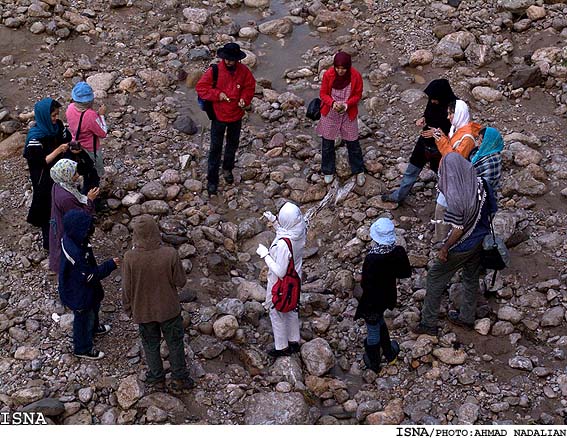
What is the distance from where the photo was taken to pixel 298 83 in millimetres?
9797

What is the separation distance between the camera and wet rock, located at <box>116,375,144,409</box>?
5.35m

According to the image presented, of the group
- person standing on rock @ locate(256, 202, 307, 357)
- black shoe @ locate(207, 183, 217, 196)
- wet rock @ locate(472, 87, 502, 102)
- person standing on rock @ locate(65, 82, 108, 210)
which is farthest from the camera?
wet rock @ locate(472, 87, 502, 102)

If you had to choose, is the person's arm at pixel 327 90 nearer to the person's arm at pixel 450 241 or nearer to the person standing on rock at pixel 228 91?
the person standing on rock at pixel 228 91

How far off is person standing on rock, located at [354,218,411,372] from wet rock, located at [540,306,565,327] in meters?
1.45

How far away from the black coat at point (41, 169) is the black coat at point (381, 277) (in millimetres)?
3145

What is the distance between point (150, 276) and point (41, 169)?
205 cm

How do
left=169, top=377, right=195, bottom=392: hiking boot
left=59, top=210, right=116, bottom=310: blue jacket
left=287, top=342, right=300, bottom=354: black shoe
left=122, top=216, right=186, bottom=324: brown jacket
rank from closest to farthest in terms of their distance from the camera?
1. left=122, top=216, right=186, bottom=324: brown jacket
2. left=59, top=210, right=116, bottom=310: blue jacket
3. left=169, top=377, right=195, bottom=392: hiking boot
4. left=287, top=342, right=300, bottom=354: black shoe

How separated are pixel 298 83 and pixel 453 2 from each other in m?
2.97

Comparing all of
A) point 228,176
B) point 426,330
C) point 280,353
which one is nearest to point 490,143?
point 426,330

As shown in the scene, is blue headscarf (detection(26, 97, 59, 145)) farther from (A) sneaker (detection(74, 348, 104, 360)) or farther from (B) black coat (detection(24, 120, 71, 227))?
(A) sneaker (detection(74, 348, 104, 360))

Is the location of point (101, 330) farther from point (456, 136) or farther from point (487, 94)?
point (487, 94)

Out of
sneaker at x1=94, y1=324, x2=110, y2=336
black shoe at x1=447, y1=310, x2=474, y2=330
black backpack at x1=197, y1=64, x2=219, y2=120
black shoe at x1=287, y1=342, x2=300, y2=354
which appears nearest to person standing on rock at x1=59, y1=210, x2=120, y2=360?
sneaker at x1=94, y1=324, x2=110, y2=336

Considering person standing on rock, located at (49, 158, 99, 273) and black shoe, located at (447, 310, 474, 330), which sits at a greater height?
person standing on rock, located at (49, 158, 99, 273)

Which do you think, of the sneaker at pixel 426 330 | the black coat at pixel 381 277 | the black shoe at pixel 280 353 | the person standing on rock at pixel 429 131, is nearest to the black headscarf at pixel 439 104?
the person standing on rock at pixel 429 131
